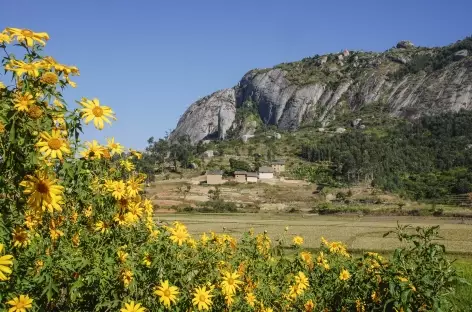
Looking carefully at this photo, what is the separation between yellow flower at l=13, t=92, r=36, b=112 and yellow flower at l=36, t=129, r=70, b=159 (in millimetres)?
178

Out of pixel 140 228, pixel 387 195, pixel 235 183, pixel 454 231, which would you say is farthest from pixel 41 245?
pixel 235 183

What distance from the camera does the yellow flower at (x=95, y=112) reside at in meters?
2.87

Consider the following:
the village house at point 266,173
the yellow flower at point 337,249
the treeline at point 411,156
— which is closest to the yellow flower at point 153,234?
the yellow flower at point 337,249

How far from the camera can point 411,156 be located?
364ft

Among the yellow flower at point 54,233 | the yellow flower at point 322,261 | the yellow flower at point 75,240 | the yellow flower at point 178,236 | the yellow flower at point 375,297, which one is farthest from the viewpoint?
the yellow flower at point 322,261

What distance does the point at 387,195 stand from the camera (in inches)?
2940

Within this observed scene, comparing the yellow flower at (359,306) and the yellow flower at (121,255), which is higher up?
the yellow flower at (121,255)

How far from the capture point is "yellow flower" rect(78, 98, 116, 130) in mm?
2867

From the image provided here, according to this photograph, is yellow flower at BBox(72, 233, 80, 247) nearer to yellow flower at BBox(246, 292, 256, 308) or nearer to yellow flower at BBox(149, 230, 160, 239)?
yellow flower at BBox(149, 230, 160, 239)

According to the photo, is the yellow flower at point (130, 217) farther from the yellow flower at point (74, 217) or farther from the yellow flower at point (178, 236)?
the yellow flower at point (74, 217)

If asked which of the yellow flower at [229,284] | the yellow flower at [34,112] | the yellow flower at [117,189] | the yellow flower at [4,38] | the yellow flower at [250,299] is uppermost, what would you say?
the yellow flower at [4,38]

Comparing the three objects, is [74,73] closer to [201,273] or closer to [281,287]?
[201,273]

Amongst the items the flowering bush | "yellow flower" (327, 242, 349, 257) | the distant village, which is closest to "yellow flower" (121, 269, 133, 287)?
the flowering bush

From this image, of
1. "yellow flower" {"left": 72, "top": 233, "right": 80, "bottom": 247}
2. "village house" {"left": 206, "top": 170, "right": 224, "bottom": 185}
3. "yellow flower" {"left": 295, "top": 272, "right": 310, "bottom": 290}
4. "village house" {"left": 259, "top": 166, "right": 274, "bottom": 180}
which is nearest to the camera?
"yellow flower" {"left": 72, "top": 233, "right": 80, "bottom": 247}
